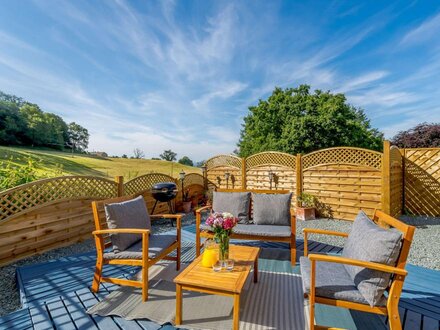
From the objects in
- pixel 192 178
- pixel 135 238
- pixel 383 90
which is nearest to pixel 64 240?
pixel 135 238

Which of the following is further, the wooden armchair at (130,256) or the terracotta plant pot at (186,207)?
the terracotta plant pot at (186,207)

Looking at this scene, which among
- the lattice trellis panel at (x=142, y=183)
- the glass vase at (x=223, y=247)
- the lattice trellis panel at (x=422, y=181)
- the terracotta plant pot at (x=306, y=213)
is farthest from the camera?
the terracotta plant pot at (x=306, y=213)

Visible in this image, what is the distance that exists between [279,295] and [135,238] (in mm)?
1676

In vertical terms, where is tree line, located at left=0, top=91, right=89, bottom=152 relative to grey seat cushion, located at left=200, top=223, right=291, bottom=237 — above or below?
above

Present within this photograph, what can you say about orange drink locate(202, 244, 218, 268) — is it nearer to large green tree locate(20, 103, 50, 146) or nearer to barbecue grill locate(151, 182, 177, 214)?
barbecue grill locate(151, 182, 177, 214)

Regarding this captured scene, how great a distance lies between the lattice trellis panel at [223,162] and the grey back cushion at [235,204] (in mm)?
3709

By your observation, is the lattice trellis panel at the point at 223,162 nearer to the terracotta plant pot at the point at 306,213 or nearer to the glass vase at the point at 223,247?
the terracotta plant pot at the point at 306,213

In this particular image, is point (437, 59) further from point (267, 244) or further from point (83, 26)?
point (83, 26)

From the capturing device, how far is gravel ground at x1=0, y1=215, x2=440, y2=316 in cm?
255

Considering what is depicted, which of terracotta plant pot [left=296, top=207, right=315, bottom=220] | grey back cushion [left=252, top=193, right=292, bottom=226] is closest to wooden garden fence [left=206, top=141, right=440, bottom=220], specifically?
terracotta plant pot [left=296, top=207, right=315, bottom=220]

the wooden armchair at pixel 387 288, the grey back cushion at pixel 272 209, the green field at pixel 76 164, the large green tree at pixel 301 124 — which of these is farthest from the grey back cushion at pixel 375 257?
the large green tree at pixel 301 124

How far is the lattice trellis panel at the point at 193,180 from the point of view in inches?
279

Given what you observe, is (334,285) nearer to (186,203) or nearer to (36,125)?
(186,203)

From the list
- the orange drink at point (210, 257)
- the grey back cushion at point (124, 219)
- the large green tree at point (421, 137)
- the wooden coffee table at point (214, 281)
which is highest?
the large green tree at point (421, 137)
